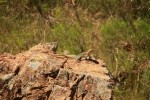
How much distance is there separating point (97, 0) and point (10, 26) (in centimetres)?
137

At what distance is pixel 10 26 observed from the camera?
211 inches

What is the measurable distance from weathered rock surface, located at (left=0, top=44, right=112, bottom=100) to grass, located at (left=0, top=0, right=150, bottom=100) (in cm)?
84

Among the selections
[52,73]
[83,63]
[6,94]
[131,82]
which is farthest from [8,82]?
[131,82]

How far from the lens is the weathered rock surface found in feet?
11.9

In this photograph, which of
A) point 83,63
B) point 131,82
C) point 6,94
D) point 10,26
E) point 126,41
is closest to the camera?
point 6,94

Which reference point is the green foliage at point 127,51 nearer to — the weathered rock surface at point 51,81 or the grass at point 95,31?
the grass at point 95,31

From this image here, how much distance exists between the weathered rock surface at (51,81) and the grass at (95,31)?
0.84 meters

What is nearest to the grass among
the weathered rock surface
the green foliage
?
the green foliage

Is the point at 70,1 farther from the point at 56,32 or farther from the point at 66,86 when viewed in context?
the point at 66,86

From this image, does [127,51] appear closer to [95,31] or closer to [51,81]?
[95,31]

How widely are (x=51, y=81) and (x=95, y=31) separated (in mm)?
1744

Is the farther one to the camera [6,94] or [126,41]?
[126,41]

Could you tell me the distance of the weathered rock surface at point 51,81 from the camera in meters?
3.63

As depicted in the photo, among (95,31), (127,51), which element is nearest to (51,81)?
(127,51)
